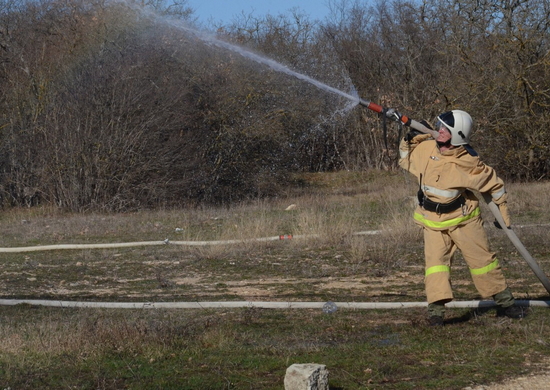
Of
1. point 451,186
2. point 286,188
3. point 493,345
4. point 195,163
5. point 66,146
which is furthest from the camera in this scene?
point 286,188

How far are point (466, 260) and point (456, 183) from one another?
62 centimetres

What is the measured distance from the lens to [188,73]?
20969 mm

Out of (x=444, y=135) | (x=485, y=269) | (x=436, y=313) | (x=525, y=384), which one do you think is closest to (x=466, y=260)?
(x=485, y=269)

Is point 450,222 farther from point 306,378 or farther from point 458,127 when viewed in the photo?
point 306,378

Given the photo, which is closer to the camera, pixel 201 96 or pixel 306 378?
pixel 306 378

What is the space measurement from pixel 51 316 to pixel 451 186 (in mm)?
3705

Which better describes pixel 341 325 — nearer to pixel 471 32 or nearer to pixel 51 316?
pixel 51 316

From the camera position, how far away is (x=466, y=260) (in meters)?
6.31

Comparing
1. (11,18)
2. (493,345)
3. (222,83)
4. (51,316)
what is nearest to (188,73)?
(222,83)

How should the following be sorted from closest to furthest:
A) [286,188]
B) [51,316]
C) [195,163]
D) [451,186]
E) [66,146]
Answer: [451,186] → [51,316] → [66,146] → [195,163] → [286,188]

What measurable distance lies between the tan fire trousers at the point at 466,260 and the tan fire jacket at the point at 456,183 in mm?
80

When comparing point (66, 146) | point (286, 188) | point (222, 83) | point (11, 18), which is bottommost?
point (286, 188)

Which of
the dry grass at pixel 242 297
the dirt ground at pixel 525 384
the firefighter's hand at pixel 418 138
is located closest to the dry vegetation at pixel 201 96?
the dry grass at pixel 242 297

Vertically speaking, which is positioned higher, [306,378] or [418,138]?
[418,138]
